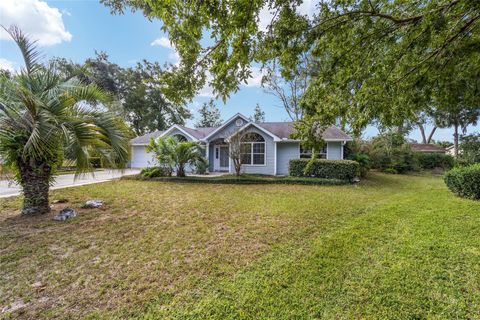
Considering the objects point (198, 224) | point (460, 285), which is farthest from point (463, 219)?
point (198, 224)

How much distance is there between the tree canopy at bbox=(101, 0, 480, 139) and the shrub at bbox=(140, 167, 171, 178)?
1113cm

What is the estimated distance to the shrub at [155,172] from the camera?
1403 centimetres

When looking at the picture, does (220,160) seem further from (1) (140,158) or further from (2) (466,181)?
(2) (466,181)

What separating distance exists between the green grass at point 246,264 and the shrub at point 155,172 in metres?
7.27

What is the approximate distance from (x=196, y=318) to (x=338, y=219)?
489cm

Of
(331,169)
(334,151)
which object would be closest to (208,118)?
(334,151)

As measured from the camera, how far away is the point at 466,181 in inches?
310

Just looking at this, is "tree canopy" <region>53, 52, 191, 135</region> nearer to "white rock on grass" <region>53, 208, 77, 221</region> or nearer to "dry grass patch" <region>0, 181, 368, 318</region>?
"white rock on grass" <region>53, 208, 77, 221</region>

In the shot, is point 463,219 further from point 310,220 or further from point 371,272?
point 371,272

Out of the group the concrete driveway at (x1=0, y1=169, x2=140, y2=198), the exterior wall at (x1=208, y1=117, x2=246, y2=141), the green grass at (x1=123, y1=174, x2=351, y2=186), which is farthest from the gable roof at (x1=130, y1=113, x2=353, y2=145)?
the concrete driveway at (x1=0, y1=169, x2=140, y2=198)

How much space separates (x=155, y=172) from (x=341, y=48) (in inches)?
498

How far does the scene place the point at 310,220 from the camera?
605cm

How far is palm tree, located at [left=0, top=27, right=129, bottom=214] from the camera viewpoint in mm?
Result: 5328

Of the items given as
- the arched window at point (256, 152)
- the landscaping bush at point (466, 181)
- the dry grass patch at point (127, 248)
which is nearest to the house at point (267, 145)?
the arched window at point (256, 152)
